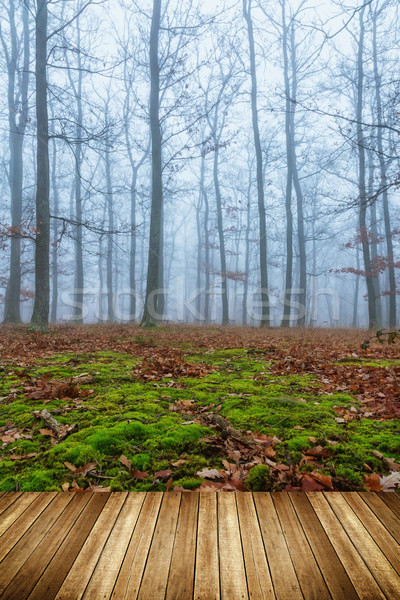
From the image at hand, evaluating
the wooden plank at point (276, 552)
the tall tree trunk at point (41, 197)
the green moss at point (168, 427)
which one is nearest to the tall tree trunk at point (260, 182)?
the tall tree trunk at point (41, 197)

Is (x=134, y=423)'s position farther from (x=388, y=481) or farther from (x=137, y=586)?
(x=388, y=481)

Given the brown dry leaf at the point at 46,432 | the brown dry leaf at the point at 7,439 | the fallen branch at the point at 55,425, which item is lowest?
the brown dry leaf at the point at 7,439

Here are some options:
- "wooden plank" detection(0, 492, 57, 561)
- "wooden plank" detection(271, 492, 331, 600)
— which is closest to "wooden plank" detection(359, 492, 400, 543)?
"wooden plank" detection(271, 492, 331, 600)

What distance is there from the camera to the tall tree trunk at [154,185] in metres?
12.2

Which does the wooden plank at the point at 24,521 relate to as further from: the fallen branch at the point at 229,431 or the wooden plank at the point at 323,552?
the wooden plank at the point at 323,552

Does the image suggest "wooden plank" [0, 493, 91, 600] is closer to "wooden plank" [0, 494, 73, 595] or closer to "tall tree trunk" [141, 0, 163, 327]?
"wooden plank" [0, 494, 73, 595]

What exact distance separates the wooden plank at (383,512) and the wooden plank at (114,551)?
135cm

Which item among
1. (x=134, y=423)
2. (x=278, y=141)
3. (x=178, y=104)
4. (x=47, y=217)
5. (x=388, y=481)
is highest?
(x=278, y=141)

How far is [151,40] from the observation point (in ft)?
40.8

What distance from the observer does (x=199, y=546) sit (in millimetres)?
1586

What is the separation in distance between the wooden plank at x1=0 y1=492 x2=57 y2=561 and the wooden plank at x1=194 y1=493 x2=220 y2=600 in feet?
2.99

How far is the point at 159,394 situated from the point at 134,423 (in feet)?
3.30

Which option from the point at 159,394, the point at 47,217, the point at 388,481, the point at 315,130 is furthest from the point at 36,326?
the point at 315,130

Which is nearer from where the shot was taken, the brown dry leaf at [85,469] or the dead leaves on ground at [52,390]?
the brown dry leaf at [85,469]
